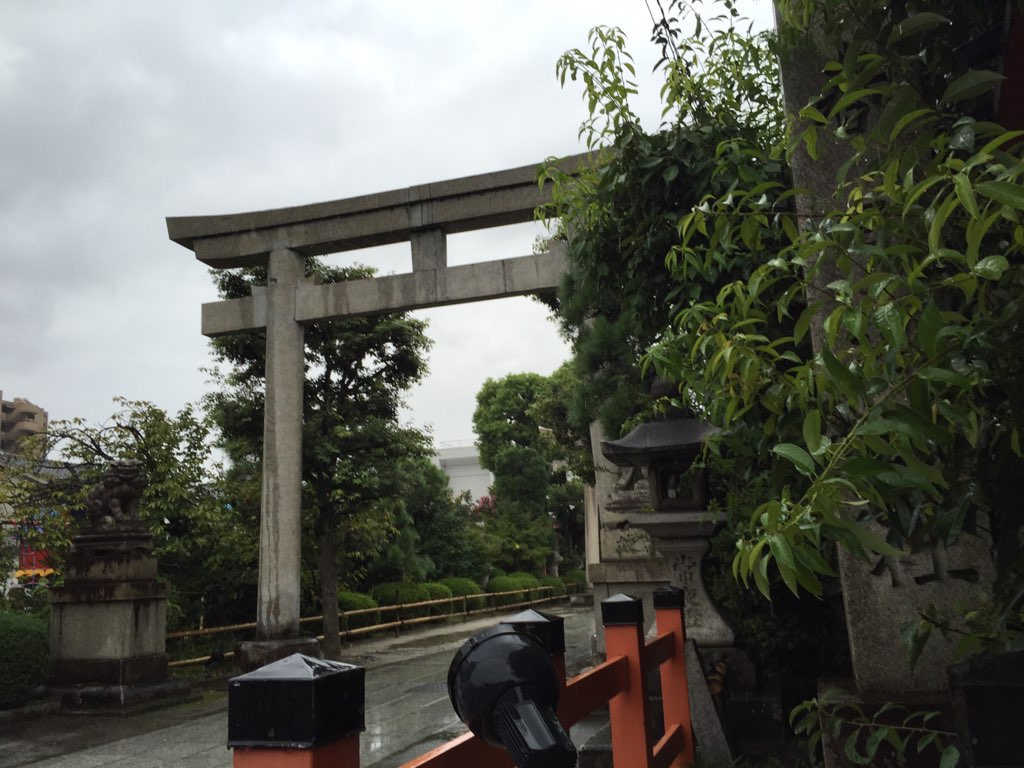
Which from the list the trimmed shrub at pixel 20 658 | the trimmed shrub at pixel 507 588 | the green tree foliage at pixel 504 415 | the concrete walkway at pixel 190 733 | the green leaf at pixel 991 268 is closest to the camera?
the green leaf at pixel 991 268

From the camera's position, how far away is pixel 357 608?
14.9m

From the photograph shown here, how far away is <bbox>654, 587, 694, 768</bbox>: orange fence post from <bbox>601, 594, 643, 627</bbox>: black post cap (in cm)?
117

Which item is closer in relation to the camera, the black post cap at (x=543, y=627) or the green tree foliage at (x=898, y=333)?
the green tree foliage at (x=898, y=333)

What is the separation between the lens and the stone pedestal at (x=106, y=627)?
7.98m

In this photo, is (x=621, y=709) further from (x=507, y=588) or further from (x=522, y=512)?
(x=522, y=512)

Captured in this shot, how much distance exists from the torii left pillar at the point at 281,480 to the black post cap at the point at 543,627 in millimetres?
7890

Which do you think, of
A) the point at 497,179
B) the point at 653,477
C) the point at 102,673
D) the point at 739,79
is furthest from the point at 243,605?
the point at 739,79

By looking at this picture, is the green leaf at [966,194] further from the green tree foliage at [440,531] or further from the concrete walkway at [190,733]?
the green tree foliage at [440,531]

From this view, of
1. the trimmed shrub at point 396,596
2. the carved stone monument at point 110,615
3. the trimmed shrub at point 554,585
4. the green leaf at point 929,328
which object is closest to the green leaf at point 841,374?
the green leaf at point 929,328

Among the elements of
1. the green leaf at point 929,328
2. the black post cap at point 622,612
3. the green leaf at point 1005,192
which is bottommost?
the black post cap at point 622,612

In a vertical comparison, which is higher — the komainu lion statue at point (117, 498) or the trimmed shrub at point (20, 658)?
the komainu lion statue at point (117, 498)

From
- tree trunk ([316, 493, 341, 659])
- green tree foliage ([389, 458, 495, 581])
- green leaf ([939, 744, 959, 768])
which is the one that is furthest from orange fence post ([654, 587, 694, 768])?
green tree foliage ([389, 458, 495, 581])

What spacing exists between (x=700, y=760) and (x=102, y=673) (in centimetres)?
649

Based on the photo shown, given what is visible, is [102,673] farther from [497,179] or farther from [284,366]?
[497,179]
